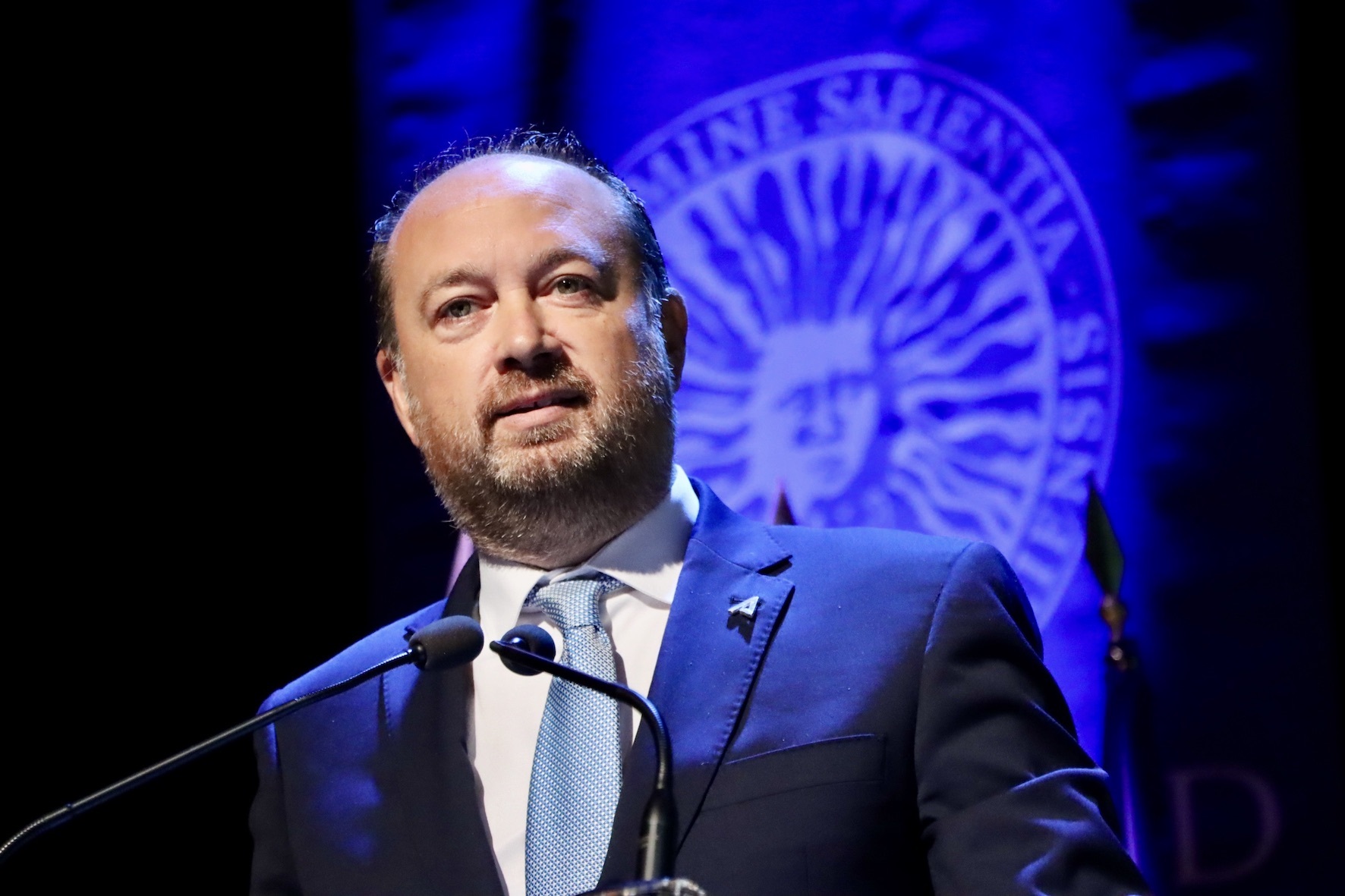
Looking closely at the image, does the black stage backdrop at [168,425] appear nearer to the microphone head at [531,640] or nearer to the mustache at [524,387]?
the mustache at [524,387]

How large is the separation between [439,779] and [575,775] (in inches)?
7.7

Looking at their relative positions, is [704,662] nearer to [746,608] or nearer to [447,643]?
[746,608]

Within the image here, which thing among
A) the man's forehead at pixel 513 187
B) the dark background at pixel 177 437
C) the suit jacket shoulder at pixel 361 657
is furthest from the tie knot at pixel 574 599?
the dark background at pixel 177 437

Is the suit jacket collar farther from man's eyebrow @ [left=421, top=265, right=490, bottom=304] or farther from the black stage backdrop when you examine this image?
the black stage backdrop

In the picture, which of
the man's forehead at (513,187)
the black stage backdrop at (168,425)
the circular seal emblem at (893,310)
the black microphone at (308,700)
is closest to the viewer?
the black microphone at (308,700)

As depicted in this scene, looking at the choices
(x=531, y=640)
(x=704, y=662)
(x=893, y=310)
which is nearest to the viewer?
(x=531, y=640)

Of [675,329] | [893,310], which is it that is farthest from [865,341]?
[675,329]

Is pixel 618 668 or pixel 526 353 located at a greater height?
pixel 526 353

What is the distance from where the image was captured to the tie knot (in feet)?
5.97

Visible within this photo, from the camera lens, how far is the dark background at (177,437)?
277 centimetres

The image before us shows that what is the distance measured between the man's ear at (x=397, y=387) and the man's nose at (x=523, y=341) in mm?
278

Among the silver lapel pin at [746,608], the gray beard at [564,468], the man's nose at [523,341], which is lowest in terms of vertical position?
the silver lapel pin at [746,608]

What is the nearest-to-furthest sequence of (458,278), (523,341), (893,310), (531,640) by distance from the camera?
(531,640)
(523,341)
(458,278)
(893,310)

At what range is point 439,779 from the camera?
1751 mm
